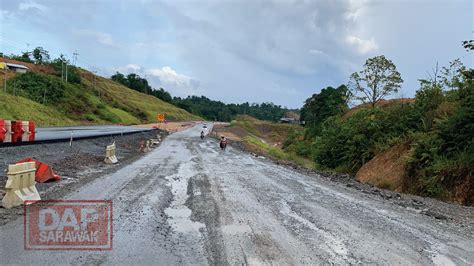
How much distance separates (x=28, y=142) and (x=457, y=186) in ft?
59.8

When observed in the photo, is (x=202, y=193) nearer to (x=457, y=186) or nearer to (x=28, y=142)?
(x=457, y=186)

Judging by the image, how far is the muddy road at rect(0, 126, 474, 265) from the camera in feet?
19.4

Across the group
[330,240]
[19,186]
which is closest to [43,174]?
[19,186]

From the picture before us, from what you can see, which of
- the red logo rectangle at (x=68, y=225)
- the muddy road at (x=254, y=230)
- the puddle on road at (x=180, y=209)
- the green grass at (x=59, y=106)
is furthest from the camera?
the green grass at (x=59, y=106)

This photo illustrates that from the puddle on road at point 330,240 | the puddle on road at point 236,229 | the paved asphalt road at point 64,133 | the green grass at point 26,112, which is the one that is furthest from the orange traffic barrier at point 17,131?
the green grass at point 26,112

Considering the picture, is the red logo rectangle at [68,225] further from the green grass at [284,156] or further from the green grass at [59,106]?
the green grass at [59,106]

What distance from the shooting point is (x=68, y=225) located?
24.1 feet

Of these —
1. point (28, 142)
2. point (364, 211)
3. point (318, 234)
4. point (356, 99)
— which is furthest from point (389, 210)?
point (356, 99)

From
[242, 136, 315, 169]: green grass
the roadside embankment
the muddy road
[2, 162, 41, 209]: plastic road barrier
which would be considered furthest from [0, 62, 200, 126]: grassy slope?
the muddy road

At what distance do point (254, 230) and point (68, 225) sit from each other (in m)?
3.32

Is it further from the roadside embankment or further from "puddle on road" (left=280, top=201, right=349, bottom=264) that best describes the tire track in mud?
the roadside embankment

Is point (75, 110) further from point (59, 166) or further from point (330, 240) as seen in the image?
point (330, 240)

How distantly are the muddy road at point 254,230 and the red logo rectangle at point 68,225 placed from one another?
0.66 ft

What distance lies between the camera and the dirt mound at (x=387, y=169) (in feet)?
60.0
